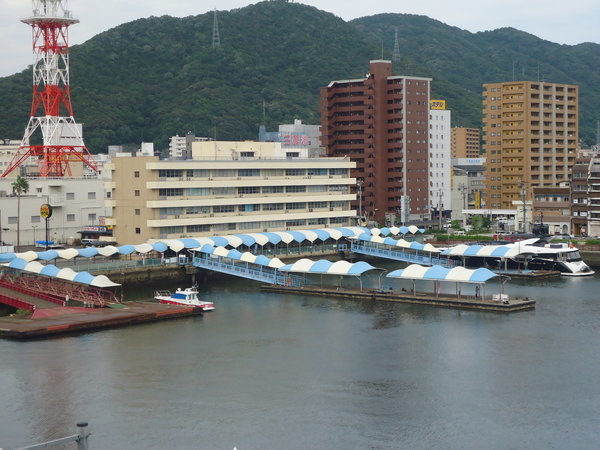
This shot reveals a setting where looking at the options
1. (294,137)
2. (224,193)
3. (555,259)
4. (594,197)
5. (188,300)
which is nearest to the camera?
(188,300)

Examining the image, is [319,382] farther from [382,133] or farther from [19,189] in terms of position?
[382,133]

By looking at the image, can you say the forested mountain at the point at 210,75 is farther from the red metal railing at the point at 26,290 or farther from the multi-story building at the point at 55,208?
the red metal railing at the point at 26,290

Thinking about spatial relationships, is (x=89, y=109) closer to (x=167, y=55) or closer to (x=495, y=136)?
(x=167, y=55)

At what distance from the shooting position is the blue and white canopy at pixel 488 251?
60841 millimetres

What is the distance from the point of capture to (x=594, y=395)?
29688 mm

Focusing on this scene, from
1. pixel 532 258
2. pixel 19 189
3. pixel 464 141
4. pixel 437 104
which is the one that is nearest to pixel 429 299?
pixel 532 258

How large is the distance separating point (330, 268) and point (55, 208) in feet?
102

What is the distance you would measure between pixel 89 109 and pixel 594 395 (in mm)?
108793

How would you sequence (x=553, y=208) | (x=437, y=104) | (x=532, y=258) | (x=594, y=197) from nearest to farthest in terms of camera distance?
(x=532, y=258)
(x=594, y=197)
(x=553, y=208)
(x=437, y=104)

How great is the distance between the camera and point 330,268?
2053 inches

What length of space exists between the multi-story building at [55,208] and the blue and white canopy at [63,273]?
56.0 feet

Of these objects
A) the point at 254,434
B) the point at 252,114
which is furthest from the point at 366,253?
the point at 252,114

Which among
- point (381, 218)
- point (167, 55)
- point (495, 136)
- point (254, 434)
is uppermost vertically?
point (167, 55)

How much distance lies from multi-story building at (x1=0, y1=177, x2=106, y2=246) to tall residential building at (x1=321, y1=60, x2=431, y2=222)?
3099 cm
